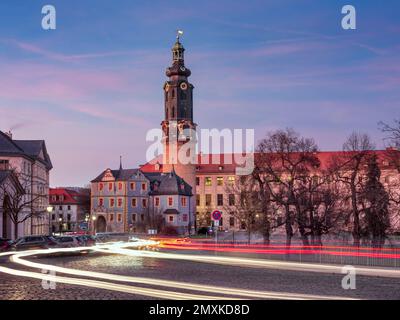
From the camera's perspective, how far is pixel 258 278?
80.3ft

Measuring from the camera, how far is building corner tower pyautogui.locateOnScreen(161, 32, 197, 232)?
120 metres

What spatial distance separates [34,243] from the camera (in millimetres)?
44188

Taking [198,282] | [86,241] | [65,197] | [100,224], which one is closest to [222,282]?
[198,282]

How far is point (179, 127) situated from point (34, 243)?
78426 mm

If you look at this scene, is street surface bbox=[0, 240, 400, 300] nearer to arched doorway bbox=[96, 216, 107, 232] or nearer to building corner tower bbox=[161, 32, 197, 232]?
arched doorway bbox=[96, 216, 107, 232]

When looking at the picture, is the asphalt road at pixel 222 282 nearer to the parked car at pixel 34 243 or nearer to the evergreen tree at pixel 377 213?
the evergreen tree at pixel 377 213

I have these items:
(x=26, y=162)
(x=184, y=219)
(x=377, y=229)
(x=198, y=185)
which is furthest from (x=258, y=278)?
(x=198, y=185)

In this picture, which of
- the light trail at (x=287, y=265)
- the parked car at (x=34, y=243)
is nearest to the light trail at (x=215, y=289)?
the light trail at (x=287, y=265)

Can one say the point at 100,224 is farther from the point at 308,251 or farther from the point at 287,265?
the point at 287,265

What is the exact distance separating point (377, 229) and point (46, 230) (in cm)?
5908

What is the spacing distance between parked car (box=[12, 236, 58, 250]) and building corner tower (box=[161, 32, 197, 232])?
238 ft

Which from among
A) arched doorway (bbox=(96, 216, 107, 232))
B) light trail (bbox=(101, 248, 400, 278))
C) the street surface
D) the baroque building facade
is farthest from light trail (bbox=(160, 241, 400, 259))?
arched doorway (bbox=(96, 216, 107, 232))
